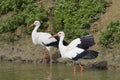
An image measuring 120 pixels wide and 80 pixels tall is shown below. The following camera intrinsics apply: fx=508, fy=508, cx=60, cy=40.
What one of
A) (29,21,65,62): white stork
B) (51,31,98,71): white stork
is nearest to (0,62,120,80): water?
(51,31,98,71): white stork

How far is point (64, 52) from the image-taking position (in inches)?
700

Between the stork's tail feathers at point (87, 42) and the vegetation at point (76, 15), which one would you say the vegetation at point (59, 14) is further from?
the stork's tail feathers at point (87, 42)

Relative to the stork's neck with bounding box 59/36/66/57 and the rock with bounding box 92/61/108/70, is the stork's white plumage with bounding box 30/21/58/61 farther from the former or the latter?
the rock with bounding box 92/61/108/70

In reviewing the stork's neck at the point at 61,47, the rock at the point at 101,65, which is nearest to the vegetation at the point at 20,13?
the stork's neck at the point at 61,47

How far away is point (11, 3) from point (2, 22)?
3.87ft

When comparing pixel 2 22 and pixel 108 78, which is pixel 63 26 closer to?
pixel 2 22

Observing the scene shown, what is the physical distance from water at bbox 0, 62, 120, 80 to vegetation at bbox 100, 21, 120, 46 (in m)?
1.80

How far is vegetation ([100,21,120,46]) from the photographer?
1931cm

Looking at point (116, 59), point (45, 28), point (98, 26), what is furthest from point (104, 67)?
point (45, 28)

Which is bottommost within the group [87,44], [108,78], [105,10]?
[108,78]

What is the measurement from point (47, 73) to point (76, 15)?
4365 mm

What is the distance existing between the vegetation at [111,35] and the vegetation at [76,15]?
101cm

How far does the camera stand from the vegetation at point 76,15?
2070 centimetres

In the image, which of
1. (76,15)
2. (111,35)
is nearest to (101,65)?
(111,35)
